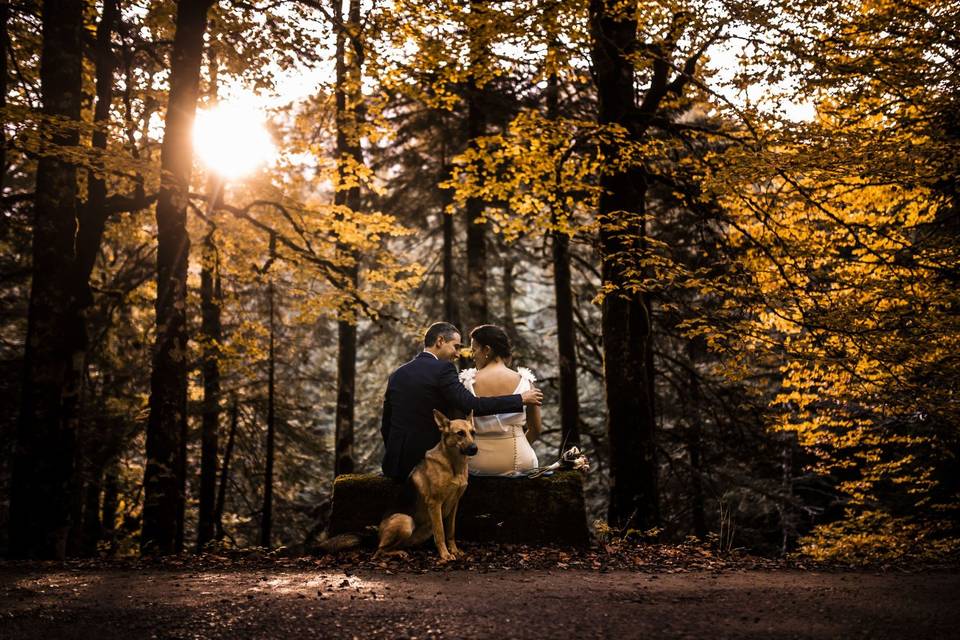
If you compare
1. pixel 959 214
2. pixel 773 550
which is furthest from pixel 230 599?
pixel 773 550

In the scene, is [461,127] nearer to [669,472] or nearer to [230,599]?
[669,472]

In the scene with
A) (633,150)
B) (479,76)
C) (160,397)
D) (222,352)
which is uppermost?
(479,76)

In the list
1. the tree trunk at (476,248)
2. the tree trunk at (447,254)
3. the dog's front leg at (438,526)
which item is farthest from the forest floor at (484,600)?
the tree trunk at (447,254)

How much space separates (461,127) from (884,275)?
9.46 meters

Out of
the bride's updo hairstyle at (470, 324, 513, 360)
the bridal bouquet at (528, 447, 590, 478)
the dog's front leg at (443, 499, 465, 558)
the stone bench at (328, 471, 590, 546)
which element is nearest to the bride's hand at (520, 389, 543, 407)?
the bride's updo hairstyle at (470, 324, 513, 360)

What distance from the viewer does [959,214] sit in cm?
923

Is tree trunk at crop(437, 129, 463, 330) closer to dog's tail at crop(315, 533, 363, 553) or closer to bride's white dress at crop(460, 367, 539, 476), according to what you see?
bride's white dress at crop(460, 367, 539, 476)

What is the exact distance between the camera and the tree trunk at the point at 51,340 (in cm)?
794

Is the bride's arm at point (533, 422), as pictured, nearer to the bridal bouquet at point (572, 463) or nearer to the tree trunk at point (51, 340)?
the bridal bouquet at point (572, 463)

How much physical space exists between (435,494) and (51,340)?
5.22 metres

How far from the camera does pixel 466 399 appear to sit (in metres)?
6.64

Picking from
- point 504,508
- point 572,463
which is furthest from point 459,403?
point 572,463

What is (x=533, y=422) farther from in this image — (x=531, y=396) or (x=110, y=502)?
(x=110, y=502)

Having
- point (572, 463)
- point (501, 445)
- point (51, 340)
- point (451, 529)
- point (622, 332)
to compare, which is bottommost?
point (451, 529)
